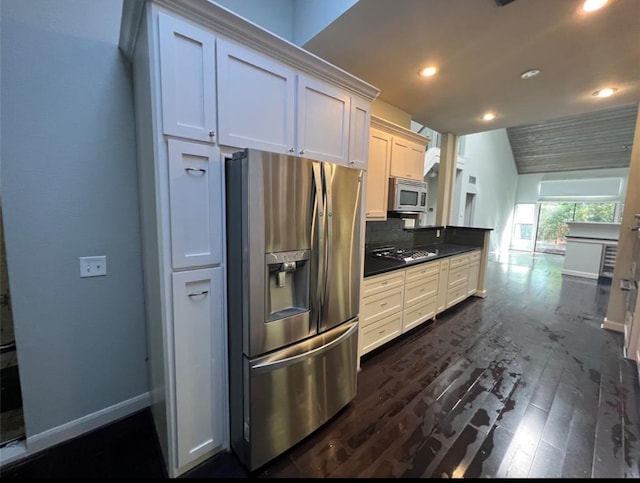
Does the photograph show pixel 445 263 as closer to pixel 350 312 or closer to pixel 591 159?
pixel 350 312

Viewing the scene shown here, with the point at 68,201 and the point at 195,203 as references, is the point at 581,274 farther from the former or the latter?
the point at 68,201

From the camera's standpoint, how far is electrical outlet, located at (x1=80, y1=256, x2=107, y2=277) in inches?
62.7

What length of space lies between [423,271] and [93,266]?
9.46 feet

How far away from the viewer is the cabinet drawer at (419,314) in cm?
287

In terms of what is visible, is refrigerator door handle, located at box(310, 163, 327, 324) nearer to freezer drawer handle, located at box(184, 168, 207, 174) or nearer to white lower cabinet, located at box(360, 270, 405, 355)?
freezer drawer handle, located at box(184, 168, 207, 174)

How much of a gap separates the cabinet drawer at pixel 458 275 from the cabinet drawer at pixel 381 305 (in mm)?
1258

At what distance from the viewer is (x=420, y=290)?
3.02m

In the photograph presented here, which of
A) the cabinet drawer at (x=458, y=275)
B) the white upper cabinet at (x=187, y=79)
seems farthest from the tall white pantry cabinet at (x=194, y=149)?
the cabinet drawer at (x=458, y=275)

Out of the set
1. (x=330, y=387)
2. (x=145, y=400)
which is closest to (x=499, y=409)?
(x=330, y=387)

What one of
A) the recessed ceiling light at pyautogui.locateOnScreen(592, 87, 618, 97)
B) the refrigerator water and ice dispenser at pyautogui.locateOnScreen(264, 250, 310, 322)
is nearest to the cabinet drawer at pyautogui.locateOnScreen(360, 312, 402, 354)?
the refrigerator water and ice dispenser at pyautogui.locateOnScreen(264, 250, 310, 322)

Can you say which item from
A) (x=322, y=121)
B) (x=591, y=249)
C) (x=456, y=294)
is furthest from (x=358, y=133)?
(x=591, y=249)

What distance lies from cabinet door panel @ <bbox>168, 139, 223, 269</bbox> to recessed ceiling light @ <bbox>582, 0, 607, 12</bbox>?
97.7 inches

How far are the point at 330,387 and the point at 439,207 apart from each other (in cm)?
389

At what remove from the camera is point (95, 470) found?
4.73 ft
